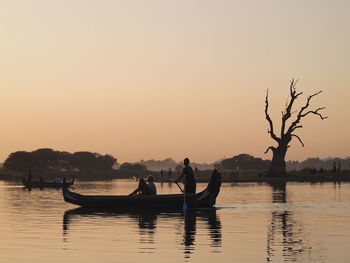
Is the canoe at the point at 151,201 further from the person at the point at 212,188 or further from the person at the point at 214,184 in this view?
the person at the point at 214,184

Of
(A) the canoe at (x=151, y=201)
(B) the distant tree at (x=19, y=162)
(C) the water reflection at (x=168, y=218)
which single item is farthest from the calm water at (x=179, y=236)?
(B) the distant tree at (x=19, y=162)

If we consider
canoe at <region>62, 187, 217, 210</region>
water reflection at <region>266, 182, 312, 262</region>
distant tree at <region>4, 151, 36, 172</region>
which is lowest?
water reflection at <region>266, 182, 312, 262</region>

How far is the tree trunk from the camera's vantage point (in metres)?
92.7

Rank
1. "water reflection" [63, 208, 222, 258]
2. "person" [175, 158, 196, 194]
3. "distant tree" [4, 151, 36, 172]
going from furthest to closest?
1. "distant tree" [4, 151, 36, 172]
2. "person" [175, 158, 196, 194]
3. "water reflection" [63, 208, 222, 258]

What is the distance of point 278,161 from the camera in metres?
93.5

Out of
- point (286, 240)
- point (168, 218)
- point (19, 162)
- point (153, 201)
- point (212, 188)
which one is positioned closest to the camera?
point (286, 240)

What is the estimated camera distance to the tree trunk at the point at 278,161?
3649 inches

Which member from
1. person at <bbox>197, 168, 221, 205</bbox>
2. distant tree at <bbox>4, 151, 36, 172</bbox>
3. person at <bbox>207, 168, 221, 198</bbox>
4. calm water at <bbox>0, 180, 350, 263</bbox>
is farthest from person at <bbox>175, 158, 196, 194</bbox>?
distant tree at <bbox>4, 151, 36, 172</bbox>

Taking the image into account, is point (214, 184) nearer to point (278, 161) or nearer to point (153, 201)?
point (153, 201)

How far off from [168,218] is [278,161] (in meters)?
63.8

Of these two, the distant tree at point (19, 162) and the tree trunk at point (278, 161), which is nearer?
the tree trunk at point (278, 161)

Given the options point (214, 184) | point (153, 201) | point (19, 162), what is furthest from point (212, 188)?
point (19, 162)

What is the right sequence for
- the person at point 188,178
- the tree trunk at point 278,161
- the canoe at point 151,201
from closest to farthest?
the person at point 188,178 → the canoe at point 151,201 → the tree trunk at point 278,161

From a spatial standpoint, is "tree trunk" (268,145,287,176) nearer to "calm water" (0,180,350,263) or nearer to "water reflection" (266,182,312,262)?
"calm water" (0,180,350,263)
